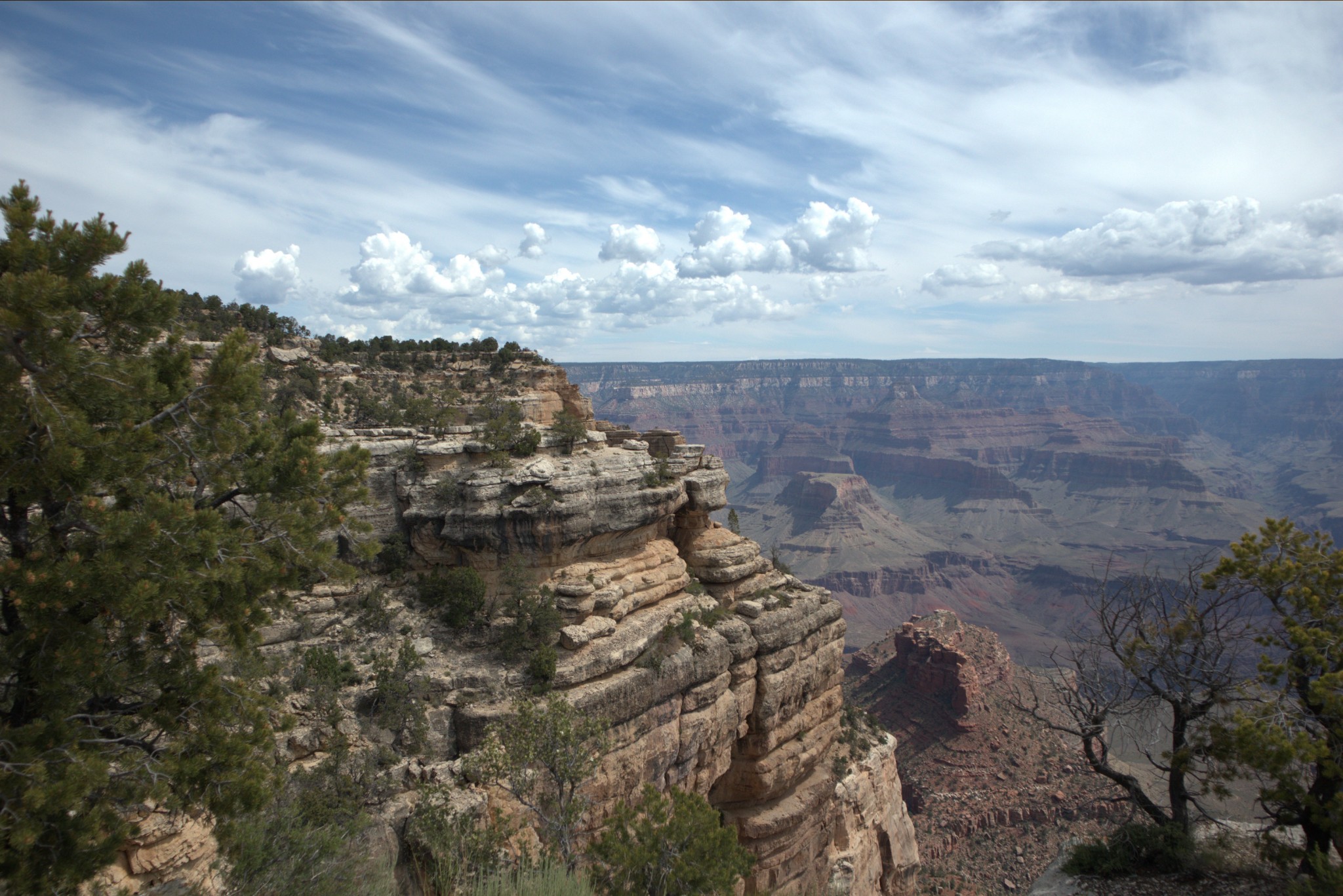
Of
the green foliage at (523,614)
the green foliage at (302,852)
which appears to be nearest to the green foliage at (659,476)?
the green foliage at (523,614)

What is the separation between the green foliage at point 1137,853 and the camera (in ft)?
58.0

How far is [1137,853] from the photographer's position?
18.7m

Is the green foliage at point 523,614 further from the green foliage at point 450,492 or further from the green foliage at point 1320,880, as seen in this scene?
the green foliage at point 1320,880

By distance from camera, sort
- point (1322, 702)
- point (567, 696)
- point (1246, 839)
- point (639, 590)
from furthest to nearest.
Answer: point (639, 590)
point (567, 696)
point (1246, 839)
point (1322, 702)

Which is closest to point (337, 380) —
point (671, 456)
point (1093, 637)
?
point (671, 456)

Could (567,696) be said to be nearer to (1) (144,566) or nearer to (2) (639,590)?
(2) (639,590)

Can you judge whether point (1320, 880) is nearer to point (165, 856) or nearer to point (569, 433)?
point (165, 856)

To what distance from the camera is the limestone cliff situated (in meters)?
25.2

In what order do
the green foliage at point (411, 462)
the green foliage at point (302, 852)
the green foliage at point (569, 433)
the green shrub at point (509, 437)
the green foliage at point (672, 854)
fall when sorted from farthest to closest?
the green foliage at point (569, 433) < the green shrub at point (509, 437) < the green foliage at point (411, 462) < the green foliage at point (672, 854) < the green foliage at point (302, 852)

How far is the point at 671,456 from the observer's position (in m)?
36.3

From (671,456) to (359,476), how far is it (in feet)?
74.3

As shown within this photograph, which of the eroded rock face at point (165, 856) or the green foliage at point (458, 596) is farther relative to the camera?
the green foliage at point (458, 596)

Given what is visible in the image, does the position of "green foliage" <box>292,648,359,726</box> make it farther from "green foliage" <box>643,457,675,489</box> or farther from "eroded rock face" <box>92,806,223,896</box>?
"green foliage" <box>643,457,675,489</box>

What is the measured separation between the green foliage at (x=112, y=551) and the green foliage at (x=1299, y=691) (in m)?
19.8
